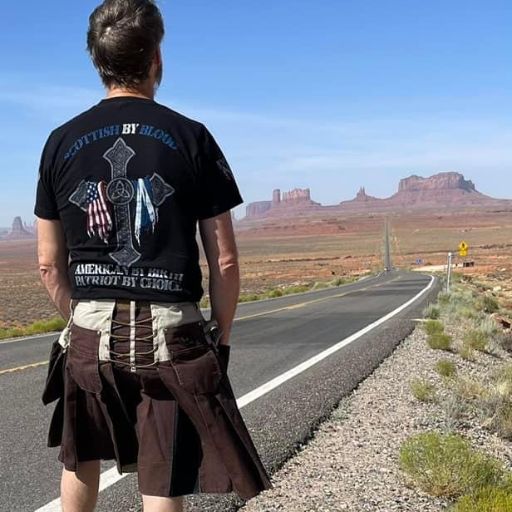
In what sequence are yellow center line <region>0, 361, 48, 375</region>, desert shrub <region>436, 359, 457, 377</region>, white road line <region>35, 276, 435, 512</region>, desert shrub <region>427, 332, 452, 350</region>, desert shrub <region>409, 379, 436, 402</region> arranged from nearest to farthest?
white road line <region>35, 276, 435, 512</region>
desert shrub <region>409, 379, 436, 402</region>
desert shrub <region>436, 359, 457, 377</region>
yellow center line <region>0, 361, 48, 375</region>
desert shrub <region>427, 332, 452, 350</region>

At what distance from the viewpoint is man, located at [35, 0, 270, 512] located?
2236 millimetres

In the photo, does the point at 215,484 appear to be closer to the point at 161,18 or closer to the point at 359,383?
the point at 161,18

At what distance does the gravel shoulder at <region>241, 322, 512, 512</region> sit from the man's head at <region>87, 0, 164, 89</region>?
2775 mm

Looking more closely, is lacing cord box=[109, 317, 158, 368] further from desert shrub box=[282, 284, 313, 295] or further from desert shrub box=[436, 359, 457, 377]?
desert shrub box=[282, 284, 313, 295]

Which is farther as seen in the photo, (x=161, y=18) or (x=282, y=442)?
(x=282, y=442)

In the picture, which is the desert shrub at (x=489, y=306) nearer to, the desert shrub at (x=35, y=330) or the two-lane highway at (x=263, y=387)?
the two-lane highway at (x=263, y=387)

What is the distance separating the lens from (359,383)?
814 cm

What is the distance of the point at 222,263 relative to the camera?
2.33 m

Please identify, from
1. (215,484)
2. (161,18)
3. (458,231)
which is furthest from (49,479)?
(458,231)

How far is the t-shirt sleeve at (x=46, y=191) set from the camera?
7.72 ft

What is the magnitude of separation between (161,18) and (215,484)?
1.61 meters

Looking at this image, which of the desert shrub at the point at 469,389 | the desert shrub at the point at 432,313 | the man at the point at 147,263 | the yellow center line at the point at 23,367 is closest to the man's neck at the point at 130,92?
the man at the point at 147,263

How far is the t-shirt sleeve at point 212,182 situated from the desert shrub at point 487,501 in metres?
2.39

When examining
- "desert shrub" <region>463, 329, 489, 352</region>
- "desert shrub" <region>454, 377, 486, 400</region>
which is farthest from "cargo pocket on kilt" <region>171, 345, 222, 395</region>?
"desert shrub" <region>463, 329, 489, 352</region>
